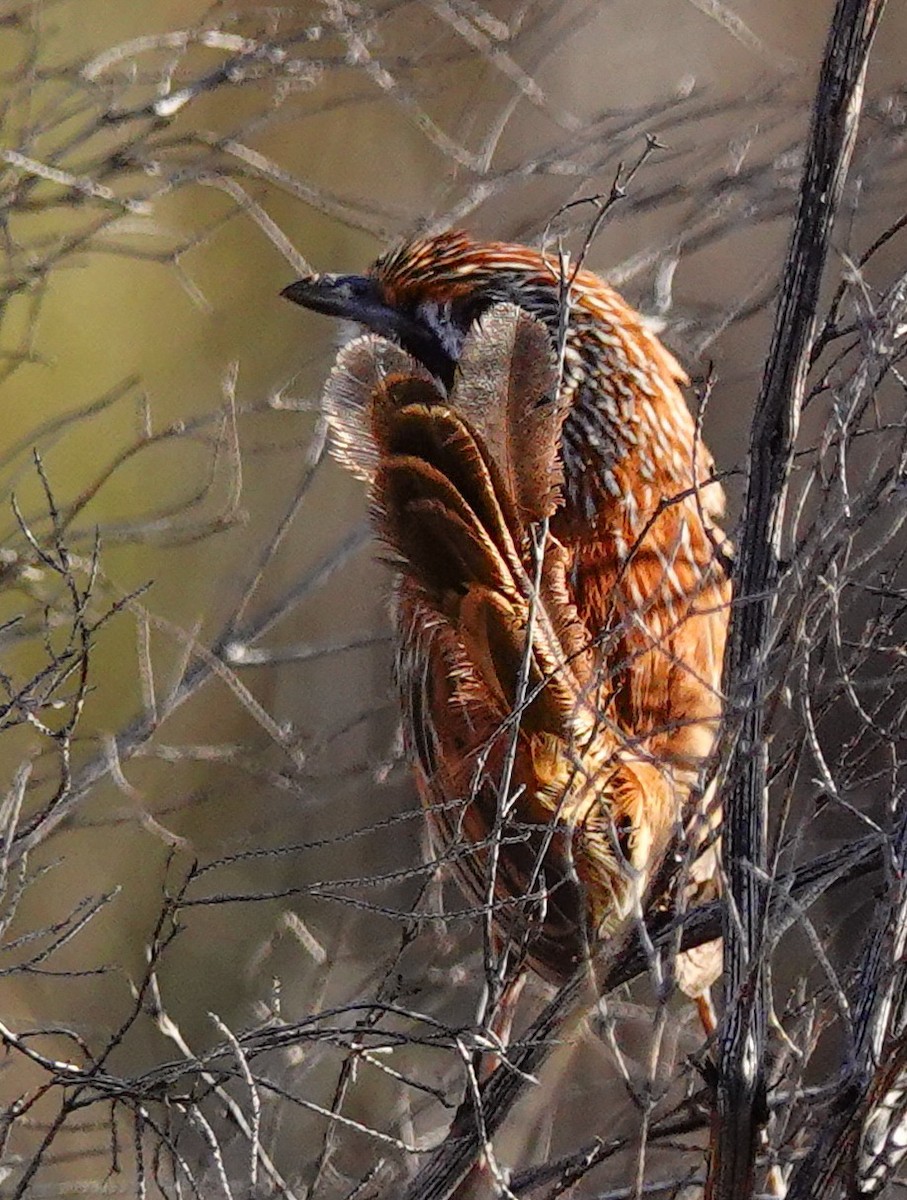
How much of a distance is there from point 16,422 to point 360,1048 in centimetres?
565

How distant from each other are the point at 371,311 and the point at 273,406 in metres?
0.34

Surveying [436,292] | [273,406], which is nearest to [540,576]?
[436,292]

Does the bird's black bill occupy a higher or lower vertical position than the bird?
higher

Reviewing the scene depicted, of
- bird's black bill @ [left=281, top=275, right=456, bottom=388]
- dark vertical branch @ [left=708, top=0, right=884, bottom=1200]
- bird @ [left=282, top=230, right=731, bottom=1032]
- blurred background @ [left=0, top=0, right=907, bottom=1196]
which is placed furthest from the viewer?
blurred background @ [left=0, top=0, right=907, bottom=1196]

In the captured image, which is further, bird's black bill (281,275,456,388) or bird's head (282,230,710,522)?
bird's black bill (281,275,456,388)

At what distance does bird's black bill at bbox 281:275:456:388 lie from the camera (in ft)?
10.4

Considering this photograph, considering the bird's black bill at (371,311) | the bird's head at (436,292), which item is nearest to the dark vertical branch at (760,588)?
the bird's head at (436,292)

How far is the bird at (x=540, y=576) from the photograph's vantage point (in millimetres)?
2357

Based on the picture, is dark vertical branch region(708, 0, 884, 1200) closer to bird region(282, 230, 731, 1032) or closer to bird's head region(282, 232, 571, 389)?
bird region(282, 230, 731, 1032)

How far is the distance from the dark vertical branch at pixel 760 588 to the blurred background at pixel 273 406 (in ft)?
3.66

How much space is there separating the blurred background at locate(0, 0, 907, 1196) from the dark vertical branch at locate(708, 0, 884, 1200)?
1.12 metres

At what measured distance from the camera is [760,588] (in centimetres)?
198

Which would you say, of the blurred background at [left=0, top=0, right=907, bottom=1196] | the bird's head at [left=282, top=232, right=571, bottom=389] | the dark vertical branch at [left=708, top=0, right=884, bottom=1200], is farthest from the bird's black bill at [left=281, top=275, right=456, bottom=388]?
the dark vertical branch at [left=708, top=0, right=884, bottom=1200]

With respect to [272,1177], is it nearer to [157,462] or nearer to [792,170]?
[792,170]
